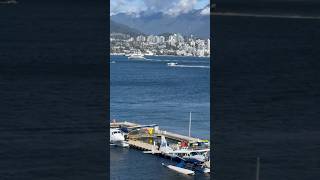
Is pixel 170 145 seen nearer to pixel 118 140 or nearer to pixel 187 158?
pixel 118 140

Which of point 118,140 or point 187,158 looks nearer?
point 187,158
